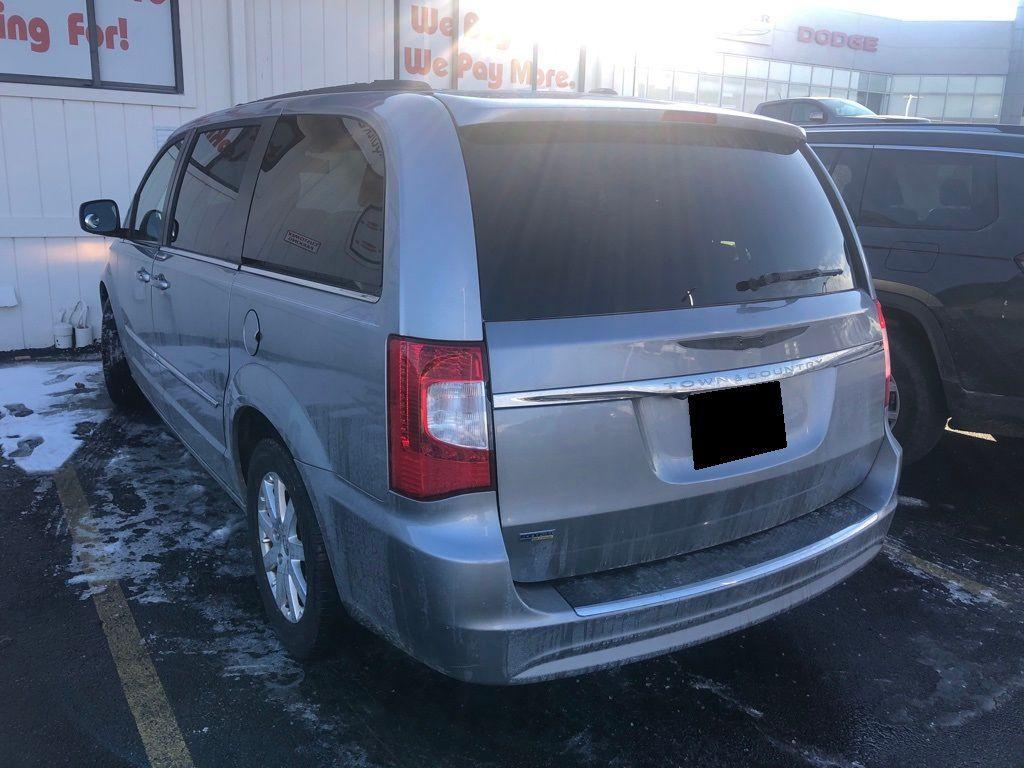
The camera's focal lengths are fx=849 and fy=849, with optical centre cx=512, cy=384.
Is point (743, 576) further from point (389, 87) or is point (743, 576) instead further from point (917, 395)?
point (917, 395)

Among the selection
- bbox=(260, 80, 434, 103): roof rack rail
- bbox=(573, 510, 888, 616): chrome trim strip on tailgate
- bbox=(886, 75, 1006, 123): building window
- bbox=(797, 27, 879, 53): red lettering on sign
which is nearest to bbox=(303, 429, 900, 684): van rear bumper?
bbox=(573, 510, 888, 616): chrome trim strip on tailgate

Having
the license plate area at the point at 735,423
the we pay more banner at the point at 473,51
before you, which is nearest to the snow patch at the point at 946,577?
the license plate area at the point at 735,423

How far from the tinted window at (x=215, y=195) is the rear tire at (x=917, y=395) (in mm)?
3436

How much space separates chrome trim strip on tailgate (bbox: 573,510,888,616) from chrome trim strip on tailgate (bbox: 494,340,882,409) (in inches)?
20.3

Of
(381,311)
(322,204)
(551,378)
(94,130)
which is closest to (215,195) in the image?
(322,204)

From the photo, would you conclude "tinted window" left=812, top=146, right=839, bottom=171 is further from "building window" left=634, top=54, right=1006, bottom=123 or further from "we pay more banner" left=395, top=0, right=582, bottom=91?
Answer: "building window" left=634, top=54, right=1006, bottom=123

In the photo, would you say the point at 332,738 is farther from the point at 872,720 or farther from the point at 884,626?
the point at 884,626

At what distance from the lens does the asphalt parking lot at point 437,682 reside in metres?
2.55

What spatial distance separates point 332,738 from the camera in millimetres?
2559

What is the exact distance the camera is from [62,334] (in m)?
7.40

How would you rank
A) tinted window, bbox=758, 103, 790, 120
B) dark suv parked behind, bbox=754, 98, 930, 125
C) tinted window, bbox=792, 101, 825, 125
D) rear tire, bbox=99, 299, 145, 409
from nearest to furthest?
rear tire, bbox=99, 299, 145, 409 < dark suv parked behind, bbox=754, 98, 930, 125 < tinted window, bbox=792, 101, 825, 125 < tinted window, bbox=758, 103, 790, 120

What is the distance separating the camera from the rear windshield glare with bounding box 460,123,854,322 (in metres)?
2.16

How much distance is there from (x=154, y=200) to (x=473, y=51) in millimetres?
5260

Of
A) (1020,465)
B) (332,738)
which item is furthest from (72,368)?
(1020,465)
